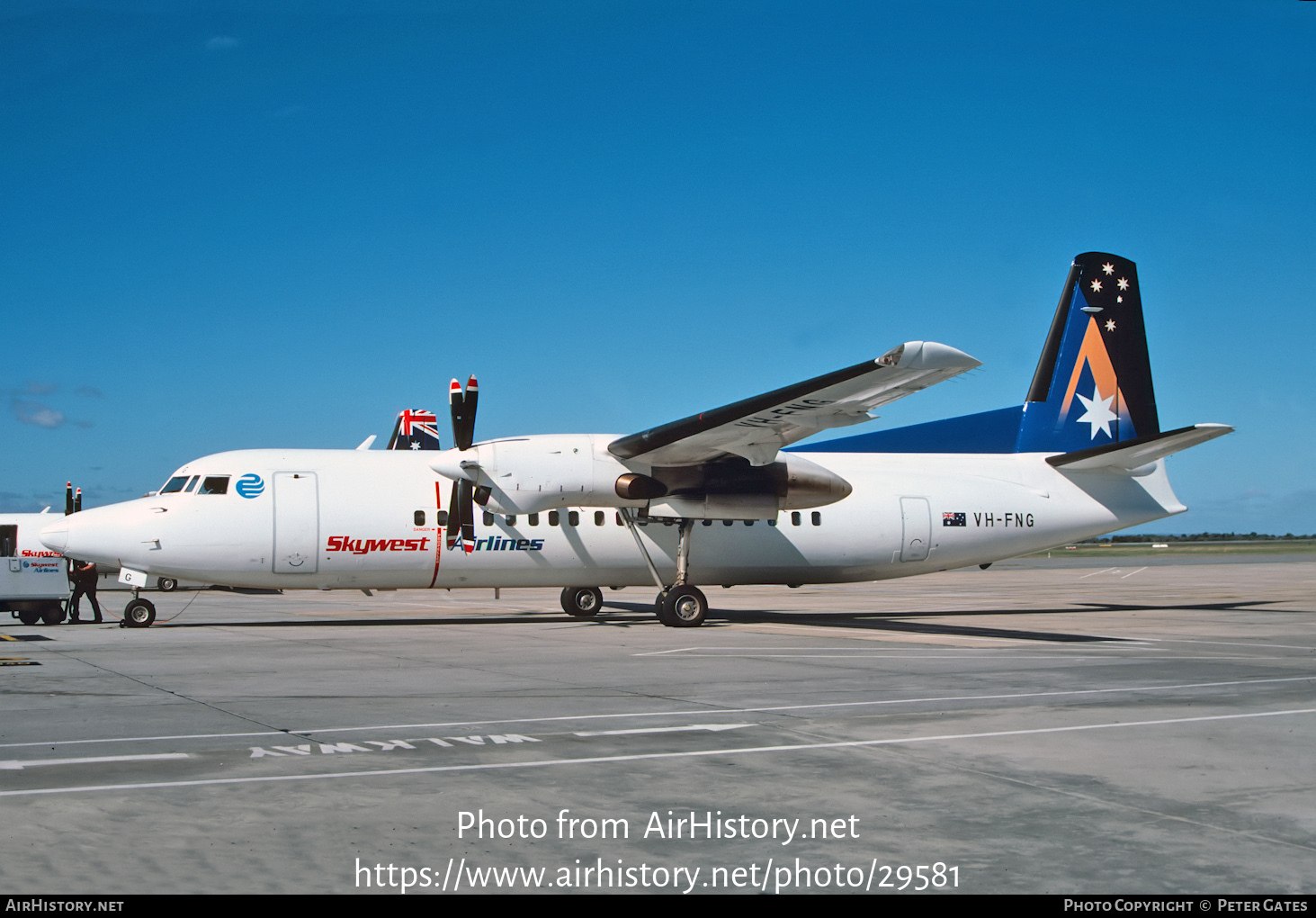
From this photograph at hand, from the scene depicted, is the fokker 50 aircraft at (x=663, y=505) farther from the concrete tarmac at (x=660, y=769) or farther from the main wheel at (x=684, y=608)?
the concrete tarmac at (x=660, y=769)

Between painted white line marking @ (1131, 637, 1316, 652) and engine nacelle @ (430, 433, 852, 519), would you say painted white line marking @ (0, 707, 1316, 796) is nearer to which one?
painted white line marking @ (1131, 637, 1316, 652)

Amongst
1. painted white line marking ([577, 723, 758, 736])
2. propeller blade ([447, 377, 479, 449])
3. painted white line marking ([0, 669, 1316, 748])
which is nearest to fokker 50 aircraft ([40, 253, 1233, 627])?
propeller blade ([447, 377, 479, 449])

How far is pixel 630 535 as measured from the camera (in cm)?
2023

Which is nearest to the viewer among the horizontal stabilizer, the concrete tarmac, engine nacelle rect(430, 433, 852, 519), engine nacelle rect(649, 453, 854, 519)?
the concrete tarmac

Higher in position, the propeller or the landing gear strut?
the propeller

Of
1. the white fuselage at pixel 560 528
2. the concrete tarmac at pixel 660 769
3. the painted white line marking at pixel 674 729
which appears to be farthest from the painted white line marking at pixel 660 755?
the white fuselage at pixel 560 528

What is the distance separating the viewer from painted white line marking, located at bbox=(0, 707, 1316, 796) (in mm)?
5992

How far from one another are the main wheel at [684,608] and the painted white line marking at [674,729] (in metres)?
10.7

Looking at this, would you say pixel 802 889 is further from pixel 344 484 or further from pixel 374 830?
pixel 344 484

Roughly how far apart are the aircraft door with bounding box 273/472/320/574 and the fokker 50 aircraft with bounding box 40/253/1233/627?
0.11ft

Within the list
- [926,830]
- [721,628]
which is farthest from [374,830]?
[721,628]

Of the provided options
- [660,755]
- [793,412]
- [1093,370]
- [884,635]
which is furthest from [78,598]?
[1093,370]

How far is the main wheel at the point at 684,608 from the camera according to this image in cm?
1891

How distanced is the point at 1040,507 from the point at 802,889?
64.3 ft
